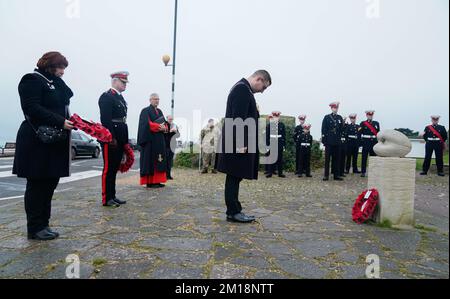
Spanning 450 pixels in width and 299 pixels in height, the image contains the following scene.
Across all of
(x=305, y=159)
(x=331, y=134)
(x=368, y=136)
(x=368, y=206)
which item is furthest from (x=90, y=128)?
(x=368, y=136)

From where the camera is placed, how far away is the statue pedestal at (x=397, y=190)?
4.15 meters

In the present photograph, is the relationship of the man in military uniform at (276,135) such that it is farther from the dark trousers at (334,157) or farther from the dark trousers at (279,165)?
the dark trousers at (334,157)

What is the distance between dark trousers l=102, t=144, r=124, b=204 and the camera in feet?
17.4

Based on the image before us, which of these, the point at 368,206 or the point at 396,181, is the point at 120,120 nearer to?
the point at 368,206

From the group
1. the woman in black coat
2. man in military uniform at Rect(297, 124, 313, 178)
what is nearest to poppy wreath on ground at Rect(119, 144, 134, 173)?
the woman in black coat

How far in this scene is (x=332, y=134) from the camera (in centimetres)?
1023

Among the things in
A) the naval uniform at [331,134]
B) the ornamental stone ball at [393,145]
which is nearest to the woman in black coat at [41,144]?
the ornamental stone ball at [393,145]

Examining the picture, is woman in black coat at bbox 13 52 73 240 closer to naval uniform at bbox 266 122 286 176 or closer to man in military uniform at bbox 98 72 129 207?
man in military uniform at bbox 98 72 129 207

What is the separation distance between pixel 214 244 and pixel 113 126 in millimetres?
2772

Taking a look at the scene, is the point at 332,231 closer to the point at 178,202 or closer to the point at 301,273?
Answer: the point at 301,273

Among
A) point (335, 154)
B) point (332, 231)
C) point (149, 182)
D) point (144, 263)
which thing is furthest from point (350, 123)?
point (144, 263)

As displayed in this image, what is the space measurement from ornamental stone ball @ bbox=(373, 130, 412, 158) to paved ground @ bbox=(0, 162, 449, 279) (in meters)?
0.81

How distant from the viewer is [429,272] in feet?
8.95

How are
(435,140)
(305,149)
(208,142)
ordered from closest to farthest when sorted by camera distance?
Answer: (305,149) < (435,140) < (208,142)
